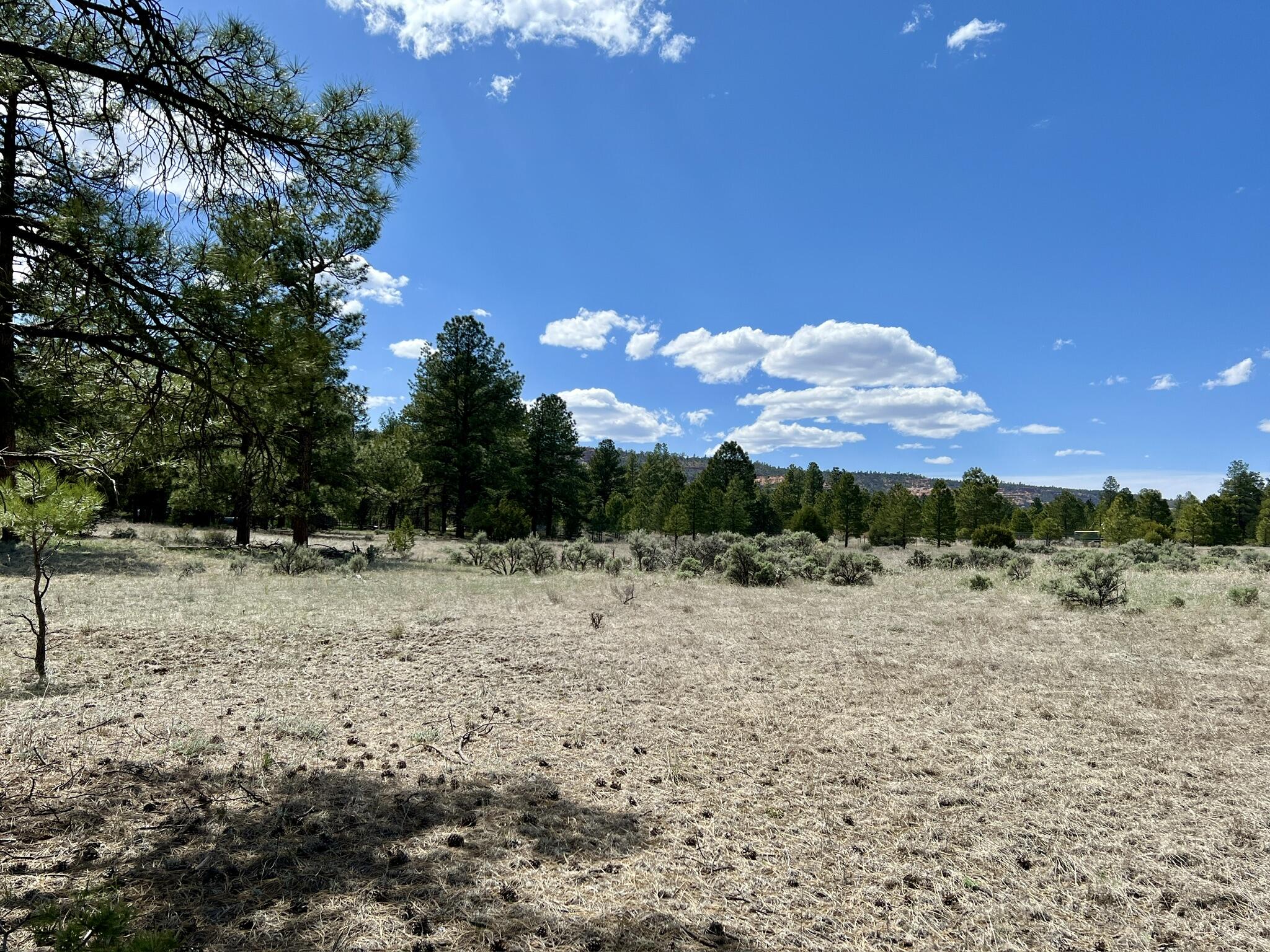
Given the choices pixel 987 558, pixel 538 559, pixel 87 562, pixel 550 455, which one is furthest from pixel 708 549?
pixel 550 455

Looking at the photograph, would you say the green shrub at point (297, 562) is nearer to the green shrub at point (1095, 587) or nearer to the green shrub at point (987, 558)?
the green shrub at point (1095, 587)

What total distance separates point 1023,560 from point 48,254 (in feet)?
78.1

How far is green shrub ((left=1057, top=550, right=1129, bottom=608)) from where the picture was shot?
11.9m

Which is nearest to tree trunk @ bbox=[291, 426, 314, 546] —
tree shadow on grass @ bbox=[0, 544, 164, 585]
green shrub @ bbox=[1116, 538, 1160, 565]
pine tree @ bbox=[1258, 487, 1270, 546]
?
tree shadow on grass @ bbox=[0, 544, 164, 585]

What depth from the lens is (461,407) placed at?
32.6 meters

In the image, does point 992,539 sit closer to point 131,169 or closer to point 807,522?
point 807,522

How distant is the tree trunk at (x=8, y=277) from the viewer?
3.32m

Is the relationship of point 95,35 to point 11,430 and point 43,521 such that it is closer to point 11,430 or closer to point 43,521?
point 11,430

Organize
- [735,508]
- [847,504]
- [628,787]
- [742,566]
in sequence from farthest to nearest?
[847,504]
[735,508]
[742,566]
[628,787]

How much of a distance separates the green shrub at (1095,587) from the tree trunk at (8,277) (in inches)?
597

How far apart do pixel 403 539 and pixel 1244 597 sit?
21.5 metres

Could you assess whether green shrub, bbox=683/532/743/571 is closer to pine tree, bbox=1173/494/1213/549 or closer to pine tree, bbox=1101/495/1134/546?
pine tree, bbox=1101/495/1134/546

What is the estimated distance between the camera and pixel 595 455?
57.0m

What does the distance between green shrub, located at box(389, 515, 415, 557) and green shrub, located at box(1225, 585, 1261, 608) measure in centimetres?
2109
